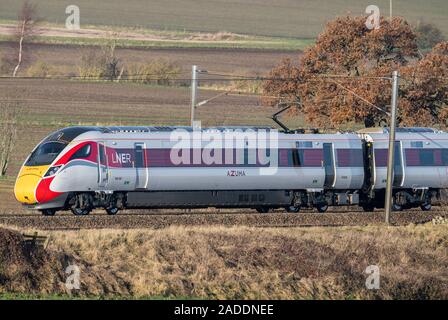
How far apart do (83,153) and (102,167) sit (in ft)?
2.80

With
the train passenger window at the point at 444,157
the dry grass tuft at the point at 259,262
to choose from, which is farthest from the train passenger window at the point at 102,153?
the train passenger window at the point at 444,157

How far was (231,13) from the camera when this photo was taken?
5379 inches

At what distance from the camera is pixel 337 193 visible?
47875 mm

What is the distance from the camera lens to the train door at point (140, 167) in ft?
143

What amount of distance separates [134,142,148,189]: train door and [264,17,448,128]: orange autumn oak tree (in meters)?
17.6

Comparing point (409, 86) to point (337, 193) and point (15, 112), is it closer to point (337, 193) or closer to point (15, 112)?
point (337, 193)

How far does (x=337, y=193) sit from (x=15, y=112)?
92.2 feet

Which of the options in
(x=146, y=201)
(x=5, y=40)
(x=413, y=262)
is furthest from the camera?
(x=5, y=40)

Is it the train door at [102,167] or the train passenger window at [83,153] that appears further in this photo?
the train door at [102,167]

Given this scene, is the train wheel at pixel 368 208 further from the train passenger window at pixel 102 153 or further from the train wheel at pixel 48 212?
the train wheel at pixel 48 212

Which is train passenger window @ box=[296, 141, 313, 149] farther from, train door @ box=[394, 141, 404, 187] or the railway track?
train door @ box=[394, 141, 404, 187]

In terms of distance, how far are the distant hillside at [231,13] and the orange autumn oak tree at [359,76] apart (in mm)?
61240

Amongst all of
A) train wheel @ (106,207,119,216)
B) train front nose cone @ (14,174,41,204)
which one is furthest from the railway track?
train wheel @ (106,207,119,216)
